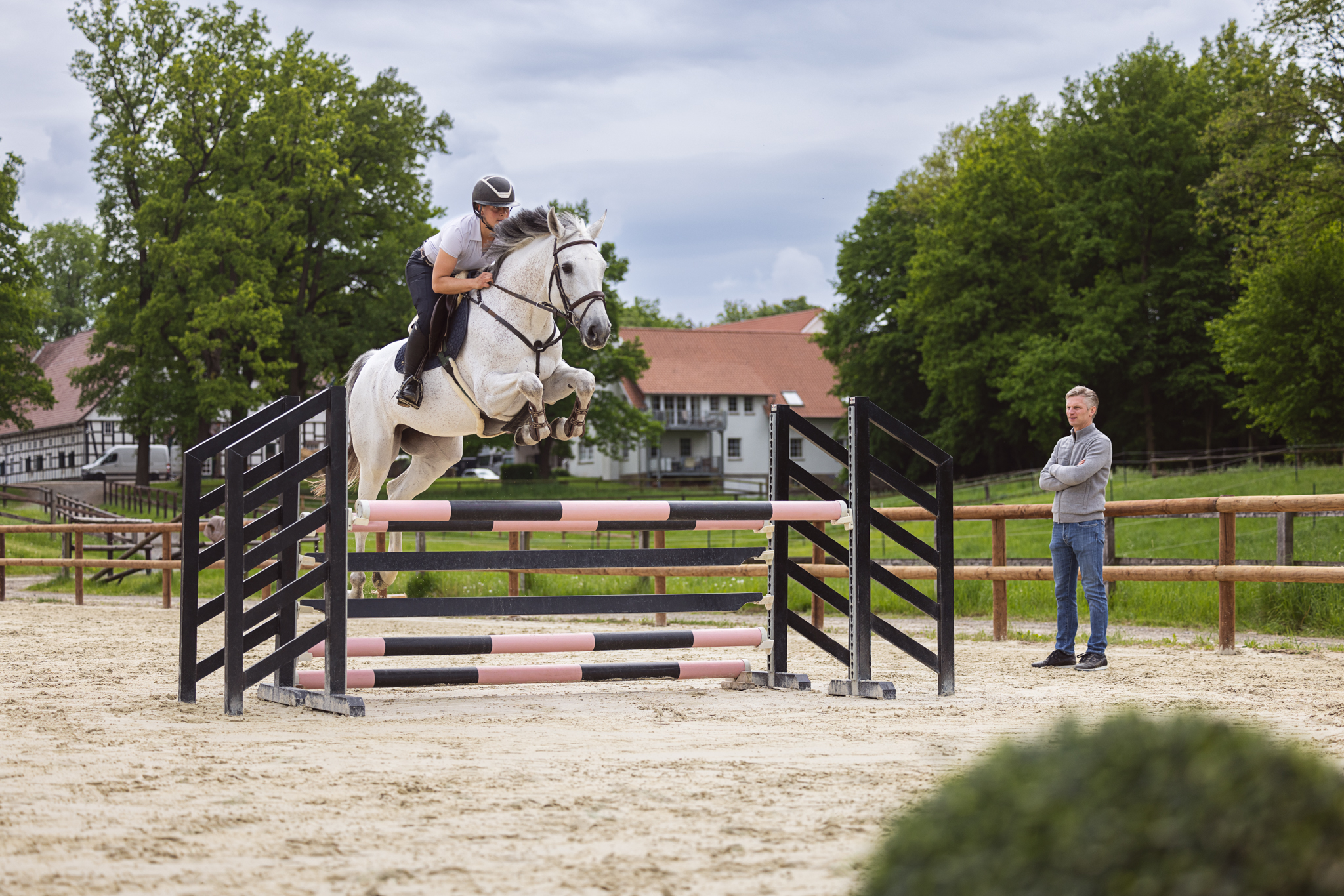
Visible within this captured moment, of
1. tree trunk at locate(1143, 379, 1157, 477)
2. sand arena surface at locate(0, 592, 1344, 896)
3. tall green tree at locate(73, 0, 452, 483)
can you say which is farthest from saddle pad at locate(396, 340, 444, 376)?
tree trunk at locate(1143, 379, 1157, 477)

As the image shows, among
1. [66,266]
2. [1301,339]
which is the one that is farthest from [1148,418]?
[66,266]

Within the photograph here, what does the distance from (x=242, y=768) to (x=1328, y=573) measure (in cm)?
644

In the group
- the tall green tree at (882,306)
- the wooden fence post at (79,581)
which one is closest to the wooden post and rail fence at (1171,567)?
the wooden fence post at (79,581)

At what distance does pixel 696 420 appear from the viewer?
187ft

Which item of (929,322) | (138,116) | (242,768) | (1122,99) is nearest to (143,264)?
(138,116)

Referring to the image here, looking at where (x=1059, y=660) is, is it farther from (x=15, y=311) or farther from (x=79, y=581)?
(x=15, y=311)

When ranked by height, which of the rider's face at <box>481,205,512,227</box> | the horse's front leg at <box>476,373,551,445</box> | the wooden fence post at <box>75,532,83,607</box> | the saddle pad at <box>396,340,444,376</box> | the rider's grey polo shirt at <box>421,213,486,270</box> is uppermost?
the rider's face at <box>481,205,512,227</box>

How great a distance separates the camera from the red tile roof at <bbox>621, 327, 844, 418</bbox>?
56.6 metres

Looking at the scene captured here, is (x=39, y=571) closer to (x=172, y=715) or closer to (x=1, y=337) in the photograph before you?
(x=1, y=337)

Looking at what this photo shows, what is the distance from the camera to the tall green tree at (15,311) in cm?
3130

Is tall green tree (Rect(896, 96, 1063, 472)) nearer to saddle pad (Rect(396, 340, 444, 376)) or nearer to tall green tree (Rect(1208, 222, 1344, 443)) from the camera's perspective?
tall green tree (Rect(1208, 222, 1344, 443))

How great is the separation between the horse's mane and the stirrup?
0.74 meters

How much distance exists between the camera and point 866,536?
235 inches

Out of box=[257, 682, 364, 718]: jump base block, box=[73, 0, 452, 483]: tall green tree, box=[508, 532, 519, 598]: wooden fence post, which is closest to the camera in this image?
box=[257, 682, 364, 718]: jump base block
